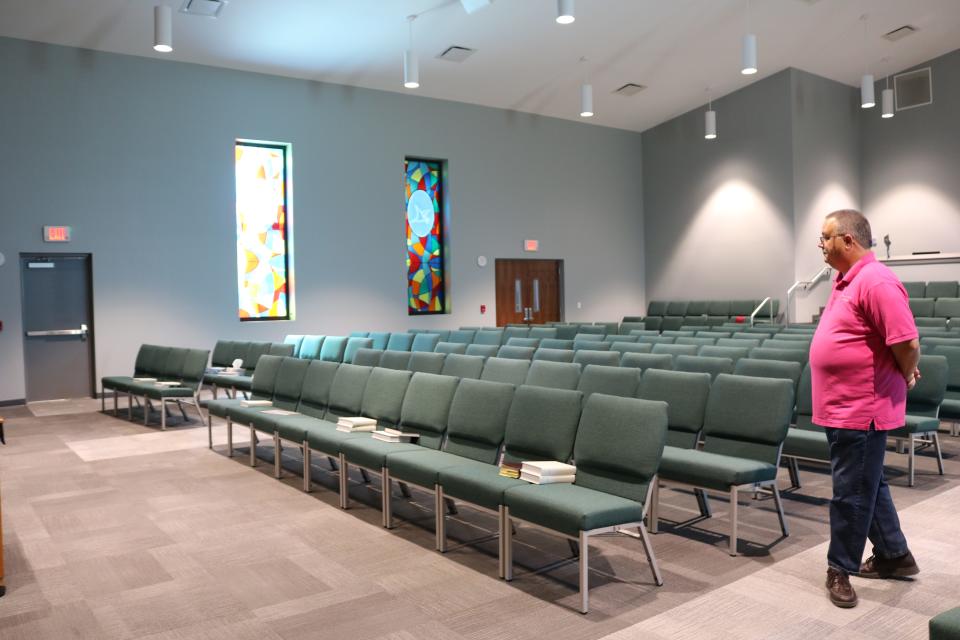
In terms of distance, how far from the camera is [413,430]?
5.00 m

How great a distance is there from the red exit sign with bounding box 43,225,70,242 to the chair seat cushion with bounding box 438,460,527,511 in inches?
328

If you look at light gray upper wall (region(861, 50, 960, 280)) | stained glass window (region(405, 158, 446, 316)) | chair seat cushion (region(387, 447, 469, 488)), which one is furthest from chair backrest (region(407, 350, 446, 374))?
light gray upper wall (region(861, 50, 960, 280))

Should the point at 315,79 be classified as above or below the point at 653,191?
above

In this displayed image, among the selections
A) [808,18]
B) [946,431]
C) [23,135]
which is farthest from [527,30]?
[946,431]

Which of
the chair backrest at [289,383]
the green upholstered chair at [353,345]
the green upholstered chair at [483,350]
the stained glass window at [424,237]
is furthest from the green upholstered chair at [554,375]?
the stained glass window at [424,237]

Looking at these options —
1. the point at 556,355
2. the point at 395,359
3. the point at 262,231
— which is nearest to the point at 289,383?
the point at 395,359

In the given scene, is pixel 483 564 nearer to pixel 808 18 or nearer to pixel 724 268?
pixel 808 18

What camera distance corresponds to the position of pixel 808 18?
12.1m

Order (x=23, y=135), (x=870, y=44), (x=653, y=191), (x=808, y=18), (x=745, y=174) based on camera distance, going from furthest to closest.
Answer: (x=653, y=191) < (x=745, y=174) < (x=870, y=44) < (x=808, y=18) < (x=23, y=135)

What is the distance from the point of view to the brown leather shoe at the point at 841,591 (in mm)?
3125

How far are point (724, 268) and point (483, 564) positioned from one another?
12.7 meters

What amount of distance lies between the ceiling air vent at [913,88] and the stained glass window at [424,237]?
28.6ft

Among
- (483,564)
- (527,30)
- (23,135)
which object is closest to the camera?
(483,564)

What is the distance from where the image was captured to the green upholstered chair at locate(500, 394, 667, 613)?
10.6ft
